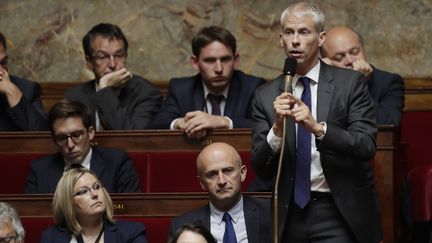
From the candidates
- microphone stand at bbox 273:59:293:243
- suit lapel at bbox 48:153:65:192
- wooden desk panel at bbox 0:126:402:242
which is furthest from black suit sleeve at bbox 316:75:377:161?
suit lapel at bbox 48:153:65:192

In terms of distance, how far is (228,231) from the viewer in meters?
3.09

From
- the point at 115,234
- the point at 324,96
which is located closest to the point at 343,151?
the point at 324,96

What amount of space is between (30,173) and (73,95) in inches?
→ 21.5

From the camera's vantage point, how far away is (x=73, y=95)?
4.15 metres

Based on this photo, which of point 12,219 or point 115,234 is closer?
point 12,219

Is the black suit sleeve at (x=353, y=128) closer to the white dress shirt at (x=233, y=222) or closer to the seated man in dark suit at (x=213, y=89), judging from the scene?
the white dress shirt at (x=233, y=222)

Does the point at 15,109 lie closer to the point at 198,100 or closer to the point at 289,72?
the point at 198,100

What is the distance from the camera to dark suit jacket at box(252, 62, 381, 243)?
2.75m

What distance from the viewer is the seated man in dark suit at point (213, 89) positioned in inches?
154

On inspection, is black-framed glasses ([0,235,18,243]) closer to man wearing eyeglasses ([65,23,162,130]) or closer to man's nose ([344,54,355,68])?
man wearing eyeglasses ([65,23,162,130])

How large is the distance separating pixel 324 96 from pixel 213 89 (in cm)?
115

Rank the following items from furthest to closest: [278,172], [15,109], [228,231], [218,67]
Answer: [15,109] → [218,67] → [228,231] → [278,172]

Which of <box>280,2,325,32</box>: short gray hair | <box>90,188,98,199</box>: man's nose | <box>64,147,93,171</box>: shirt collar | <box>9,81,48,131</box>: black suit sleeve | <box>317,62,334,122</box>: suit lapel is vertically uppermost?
<box>280,2,325,32</box>: short gray hair

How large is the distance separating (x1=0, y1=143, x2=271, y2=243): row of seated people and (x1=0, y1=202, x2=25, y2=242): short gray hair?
0.05 ft
